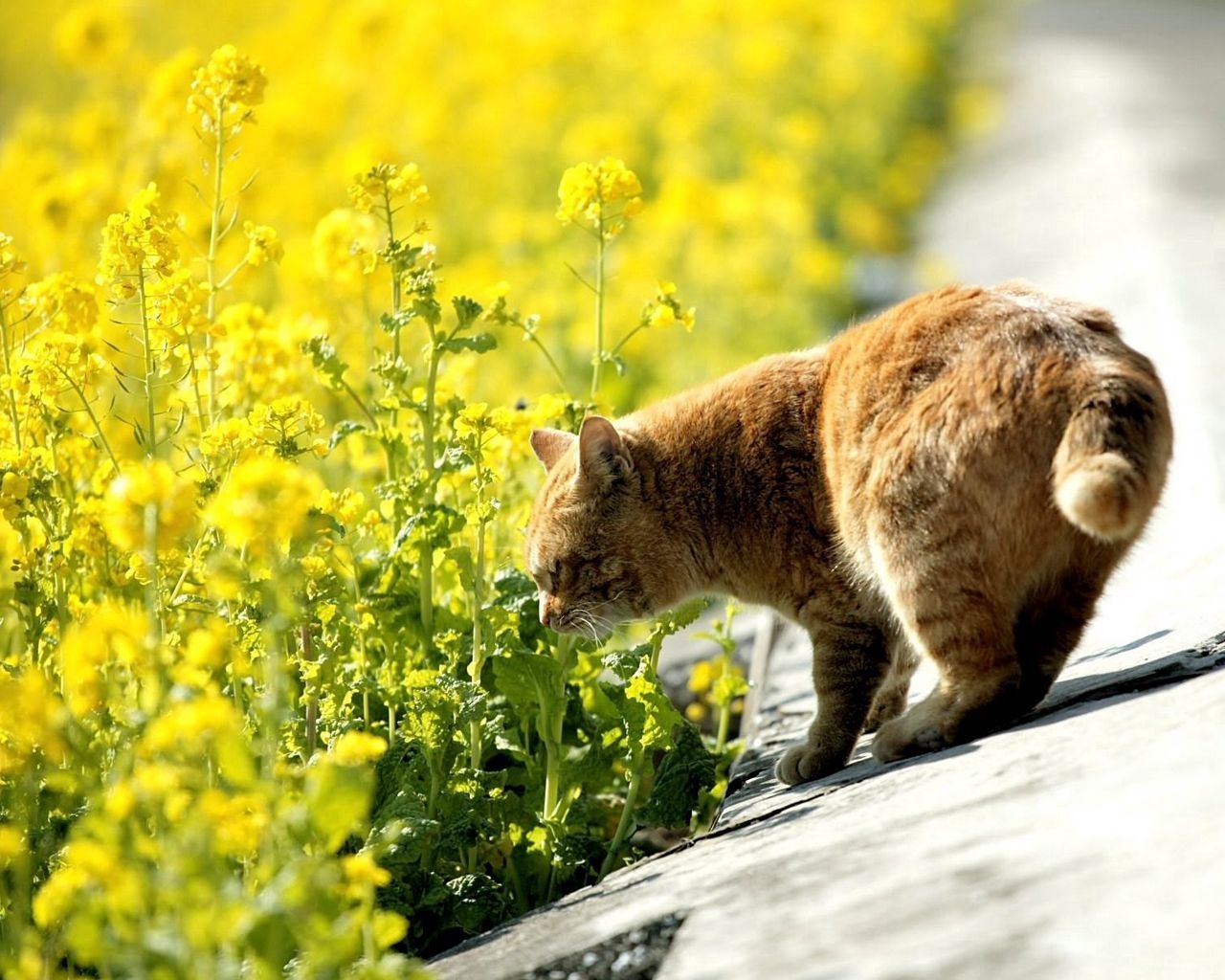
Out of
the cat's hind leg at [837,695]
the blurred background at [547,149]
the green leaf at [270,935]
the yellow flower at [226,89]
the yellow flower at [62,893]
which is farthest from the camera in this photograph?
the blurred background at [547,149]

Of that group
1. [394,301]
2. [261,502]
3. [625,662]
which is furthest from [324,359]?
[261,502]

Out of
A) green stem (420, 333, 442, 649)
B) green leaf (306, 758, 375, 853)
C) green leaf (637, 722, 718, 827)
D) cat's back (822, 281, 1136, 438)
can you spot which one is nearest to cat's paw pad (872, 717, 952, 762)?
green leaf (637, 722, 718, 827)

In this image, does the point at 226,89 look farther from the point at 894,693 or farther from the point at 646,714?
the point at 894,693

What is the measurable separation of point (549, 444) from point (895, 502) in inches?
46.2

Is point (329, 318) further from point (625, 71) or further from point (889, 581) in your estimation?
point (625, 71)

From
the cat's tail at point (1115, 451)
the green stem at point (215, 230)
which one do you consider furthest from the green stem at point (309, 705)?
the cat's tail at point (1115, 451)

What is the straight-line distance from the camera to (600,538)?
4277mm

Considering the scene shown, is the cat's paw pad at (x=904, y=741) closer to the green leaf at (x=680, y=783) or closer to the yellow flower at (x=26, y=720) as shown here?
the green leaf at (x=680, y=783)

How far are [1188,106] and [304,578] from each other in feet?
44.9

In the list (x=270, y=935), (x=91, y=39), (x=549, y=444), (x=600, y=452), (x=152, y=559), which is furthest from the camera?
(x=91, y=39)

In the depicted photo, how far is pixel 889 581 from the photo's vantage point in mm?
3596

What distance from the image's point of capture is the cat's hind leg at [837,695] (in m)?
3.90

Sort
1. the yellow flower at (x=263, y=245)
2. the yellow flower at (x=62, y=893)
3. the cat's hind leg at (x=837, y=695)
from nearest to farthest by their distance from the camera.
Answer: the yellow flower at (x=62, y=893)
the cat's hind leg at (x=837, y=695)
the yellow flower at (x=263, y=245)

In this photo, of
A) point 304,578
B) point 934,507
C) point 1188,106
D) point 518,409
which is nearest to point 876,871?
point 934,507
